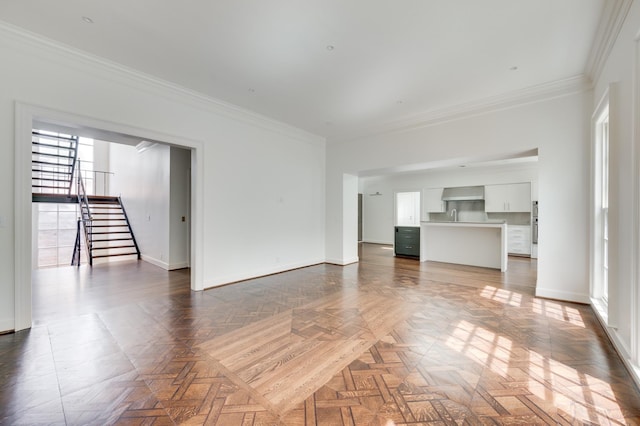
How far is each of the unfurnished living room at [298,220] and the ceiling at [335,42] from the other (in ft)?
0.08

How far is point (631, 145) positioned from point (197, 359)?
145 inches

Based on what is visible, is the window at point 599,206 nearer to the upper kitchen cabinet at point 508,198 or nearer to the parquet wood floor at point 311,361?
the parquet wood floor at point 311,361

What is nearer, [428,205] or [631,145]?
[631,145]

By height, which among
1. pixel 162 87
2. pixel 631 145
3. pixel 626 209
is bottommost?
pixel 626 209

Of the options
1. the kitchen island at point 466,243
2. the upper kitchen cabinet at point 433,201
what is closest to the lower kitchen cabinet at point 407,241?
the kitchen island at point 466,243

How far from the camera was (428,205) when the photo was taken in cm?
877

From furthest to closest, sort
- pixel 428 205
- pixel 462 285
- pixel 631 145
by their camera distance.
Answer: pixel 428 205
pixel 462 285
pixel 631 145

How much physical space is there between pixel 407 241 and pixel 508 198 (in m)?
3.24

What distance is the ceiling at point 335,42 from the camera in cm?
225

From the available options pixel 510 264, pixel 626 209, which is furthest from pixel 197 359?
pixel 510 264

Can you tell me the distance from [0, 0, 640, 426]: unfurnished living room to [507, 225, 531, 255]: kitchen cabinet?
2.73 metres

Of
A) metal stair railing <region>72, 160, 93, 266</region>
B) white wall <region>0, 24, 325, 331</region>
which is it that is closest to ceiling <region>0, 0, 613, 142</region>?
white wall <region>0, 24, 325, 331</region>

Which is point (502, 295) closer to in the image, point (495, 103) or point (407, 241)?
point (495, 103)

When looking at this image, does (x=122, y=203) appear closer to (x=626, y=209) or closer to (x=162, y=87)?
(x=162, y=87)
